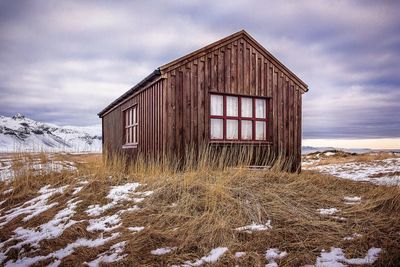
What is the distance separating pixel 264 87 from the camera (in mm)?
9102

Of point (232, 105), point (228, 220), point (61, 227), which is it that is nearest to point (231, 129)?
point (232, 105)

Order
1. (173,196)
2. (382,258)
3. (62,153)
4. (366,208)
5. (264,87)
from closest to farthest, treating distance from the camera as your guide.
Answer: (382,258), (366,208), (173,196), (62,153), (264,87)

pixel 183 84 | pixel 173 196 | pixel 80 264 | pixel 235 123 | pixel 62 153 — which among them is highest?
pixel 183 84

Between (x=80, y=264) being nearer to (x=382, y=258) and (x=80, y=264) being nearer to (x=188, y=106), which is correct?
(x=382, y=258)

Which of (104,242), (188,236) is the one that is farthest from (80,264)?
(188,236)

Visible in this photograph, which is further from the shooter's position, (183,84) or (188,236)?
(183,84)

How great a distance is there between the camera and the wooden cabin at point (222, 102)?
7.79m

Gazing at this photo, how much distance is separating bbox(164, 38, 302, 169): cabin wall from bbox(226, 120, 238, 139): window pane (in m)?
0.73

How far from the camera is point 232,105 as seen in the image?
28.6 ft

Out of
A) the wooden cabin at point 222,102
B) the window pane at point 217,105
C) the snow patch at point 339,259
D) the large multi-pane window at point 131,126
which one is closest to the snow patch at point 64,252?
the snow patch at point 339,259

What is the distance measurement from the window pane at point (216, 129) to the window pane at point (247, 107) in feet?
2.93

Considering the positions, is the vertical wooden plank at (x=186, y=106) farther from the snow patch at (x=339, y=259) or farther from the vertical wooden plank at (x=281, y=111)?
the snow patch at (x=339, y=259)

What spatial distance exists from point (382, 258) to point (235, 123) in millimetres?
5945

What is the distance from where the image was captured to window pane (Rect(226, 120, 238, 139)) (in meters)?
8.55
